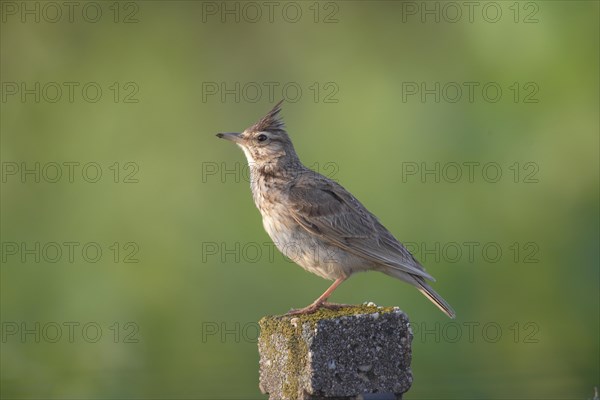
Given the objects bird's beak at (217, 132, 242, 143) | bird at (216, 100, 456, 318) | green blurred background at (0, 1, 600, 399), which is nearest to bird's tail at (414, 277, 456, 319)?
bird at (216, 100, 456, 318)

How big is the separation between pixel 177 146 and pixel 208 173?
2.68 feet

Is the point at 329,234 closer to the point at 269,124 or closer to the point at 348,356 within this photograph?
the point at 269,124

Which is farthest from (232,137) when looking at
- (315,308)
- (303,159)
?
(303,159)

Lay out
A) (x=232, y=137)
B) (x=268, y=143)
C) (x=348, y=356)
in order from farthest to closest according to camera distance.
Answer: (x=232, y=137) → (x=268, y=143) → (x=348, y=356)

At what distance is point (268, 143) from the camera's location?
23.7 ft

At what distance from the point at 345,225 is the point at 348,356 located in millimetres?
2087

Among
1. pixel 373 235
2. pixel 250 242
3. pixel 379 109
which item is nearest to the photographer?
pixel 373 235

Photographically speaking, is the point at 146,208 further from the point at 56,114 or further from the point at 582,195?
the point at 582,195

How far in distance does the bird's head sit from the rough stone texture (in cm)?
254

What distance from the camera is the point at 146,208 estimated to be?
1282 centimetres

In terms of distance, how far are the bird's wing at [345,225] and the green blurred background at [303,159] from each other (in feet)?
13.9

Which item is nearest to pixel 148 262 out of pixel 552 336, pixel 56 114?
pixel 56 114

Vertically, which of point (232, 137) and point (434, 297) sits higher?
point (232, 137)

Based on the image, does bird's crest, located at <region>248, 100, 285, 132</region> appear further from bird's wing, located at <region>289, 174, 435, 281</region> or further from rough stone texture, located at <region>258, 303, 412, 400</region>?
rough stone texture, located at <region>258, 303, 412, 400</region>
